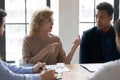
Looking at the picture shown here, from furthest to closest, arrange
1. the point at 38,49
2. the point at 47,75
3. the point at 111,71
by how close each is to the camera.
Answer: the point at 38,49, the point at 47,75, the point at 111,71

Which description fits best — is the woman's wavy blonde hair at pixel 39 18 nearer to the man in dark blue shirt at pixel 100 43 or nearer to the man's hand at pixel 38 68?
the man in dark blue shirt at pixel 100 43

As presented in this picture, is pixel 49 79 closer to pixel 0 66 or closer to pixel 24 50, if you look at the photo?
pixel 0 66

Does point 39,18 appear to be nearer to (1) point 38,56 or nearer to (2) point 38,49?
(2) point 38,49

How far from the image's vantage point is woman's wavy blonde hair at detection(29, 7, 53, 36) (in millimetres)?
3023

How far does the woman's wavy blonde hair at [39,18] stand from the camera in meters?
3.02

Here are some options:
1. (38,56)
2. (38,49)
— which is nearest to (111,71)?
(38,56)

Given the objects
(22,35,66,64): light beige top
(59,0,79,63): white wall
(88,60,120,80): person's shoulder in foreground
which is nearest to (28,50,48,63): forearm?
(22,35,66,64): light beige top

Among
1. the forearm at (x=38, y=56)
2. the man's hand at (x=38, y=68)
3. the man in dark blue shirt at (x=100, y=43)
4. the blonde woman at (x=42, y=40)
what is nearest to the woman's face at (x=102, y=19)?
the man in dark blue shirt at (x=100, y=43)

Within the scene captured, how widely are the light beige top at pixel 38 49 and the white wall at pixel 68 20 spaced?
0.92m

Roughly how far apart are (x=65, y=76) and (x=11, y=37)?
2040mm

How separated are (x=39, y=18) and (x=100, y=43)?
75 cm

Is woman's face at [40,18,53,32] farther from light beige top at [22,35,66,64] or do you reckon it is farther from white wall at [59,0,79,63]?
white wall at [59,0,79,63]

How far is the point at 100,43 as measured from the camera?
3.20 meters

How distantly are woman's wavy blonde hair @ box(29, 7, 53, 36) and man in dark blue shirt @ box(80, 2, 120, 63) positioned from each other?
50cm
